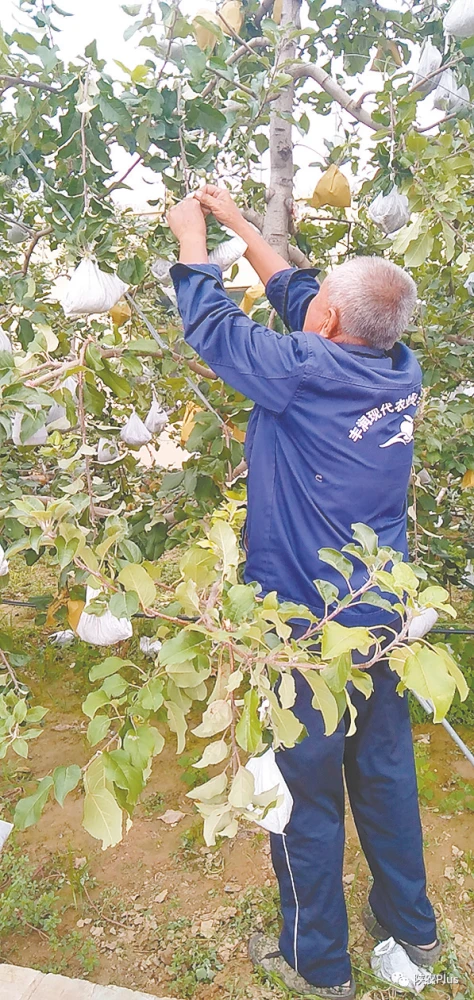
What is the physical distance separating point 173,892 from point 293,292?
142 cm

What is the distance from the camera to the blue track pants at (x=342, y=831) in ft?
4.16

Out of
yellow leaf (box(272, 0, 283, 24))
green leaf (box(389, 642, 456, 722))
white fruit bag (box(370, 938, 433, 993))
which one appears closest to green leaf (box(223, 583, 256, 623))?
green leaf (box(389, 642, 456, 722))

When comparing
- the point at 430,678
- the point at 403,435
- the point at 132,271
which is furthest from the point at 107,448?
the point at 430,678

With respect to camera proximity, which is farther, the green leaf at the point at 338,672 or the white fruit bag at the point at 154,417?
the white fruit bag at the point at 154,417

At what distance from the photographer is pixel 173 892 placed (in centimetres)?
172

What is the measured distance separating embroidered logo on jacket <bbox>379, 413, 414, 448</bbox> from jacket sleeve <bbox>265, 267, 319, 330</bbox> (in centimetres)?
31

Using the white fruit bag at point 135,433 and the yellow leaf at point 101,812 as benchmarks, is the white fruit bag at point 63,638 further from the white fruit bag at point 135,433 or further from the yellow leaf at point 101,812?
the yellow leaf at point 101,812

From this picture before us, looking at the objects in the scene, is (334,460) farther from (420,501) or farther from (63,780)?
→ (420,501)

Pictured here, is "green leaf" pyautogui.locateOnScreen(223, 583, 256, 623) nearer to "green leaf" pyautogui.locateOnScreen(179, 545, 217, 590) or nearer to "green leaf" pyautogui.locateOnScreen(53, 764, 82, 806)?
"green leaf" pyautogui.locateOnScreen(179, 545, 217, 590)

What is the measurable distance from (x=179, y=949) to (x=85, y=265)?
4.66 ft

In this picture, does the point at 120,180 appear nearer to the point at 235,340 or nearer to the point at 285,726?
the point at 235,340

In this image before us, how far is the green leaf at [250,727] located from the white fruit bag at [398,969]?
3.30 feet

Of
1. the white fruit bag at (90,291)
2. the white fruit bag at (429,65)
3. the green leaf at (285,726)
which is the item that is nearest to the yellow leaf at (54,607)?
the white fruit bag at (90,291)

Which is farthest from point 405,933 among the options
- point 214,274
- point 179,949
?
point 214,274
